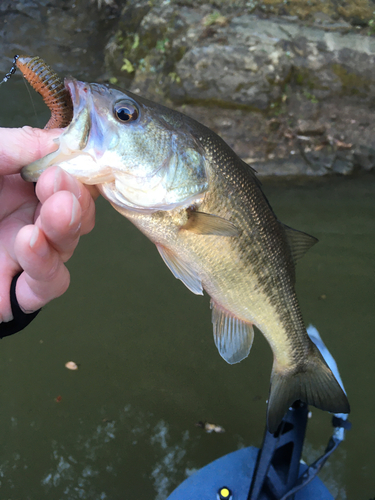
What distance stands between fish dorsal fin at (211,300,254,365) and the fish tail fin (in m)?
0.27

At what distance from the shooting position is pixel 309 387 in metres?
1.96

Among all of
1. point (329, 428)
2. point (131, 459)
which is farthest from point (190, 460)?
point (329, 428)

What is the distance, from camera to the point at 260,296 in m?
1.76

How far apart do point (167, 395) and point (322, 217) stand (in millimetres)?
2557

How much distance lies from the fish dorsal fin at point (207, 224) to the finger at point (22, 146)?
619mm

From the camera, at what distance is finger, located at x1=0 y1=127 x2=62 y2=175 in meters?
1.38

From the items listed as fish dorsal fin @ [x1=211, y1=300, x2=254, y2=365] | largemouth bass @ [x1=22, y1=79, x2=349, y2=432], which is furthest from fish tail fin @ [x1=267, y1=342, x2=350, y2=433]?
fish dorsal fin @ [x1=211, y1=300, x2=254, y2=365]

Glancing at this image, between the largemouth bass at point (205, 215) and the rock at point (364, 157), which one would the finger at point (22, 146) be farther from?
the rock at point (364, 157)

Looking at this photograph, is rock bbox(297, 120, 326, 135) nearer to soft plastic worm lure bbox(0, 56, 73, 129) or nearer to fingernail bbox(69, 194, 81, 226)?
soft plastic worm lure bbox(0, 56, 73, 129)

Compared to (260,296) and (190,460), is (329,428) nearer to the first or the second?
(190,460)

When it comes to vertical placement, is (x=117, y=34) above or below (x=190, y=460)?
above

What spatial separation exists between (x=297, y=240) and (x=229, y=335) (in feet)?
1.98

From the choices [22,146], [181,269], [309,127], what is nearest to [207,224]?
[181,269]

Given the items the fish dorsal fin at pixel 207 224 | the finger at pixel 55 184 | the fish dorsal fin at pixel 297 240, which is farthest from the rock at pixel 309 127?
the finger at pixel 55 184
